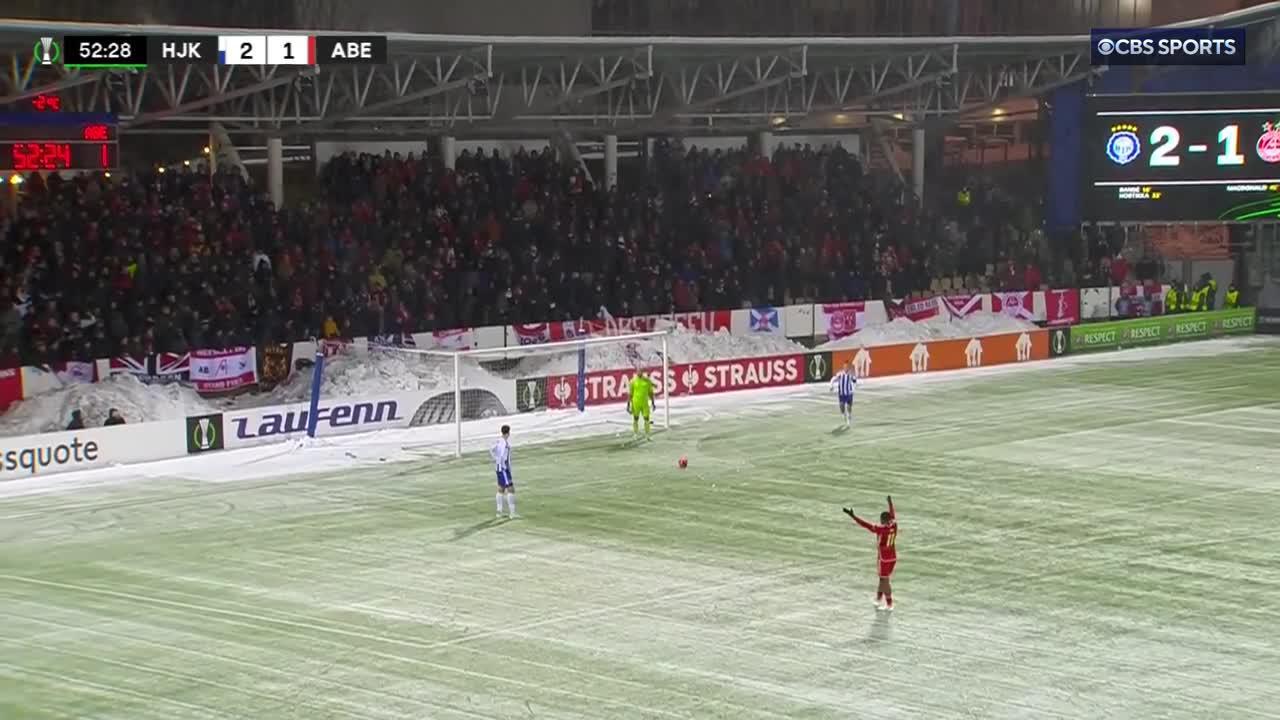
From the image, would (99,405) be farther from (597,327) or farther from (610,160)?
(610,160)

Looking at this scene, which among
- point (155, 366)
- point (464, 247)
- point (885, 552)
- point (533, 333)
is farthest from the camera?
point (464, 247)

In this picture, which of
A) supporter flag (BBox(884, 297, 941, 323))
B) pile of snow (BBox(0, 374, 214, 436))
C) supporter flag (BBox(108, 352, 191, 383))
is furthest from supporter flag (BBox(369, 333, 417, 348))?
supporter flag (BBox(884, 297, 941, 323))

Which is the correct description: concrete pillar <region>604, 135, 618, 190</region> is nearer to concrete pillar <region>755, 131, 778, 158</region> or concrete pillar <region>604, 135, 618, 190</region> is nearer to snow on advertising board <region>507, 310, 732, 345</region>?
concrete pillar <region>755, 131, 778, 158</region>

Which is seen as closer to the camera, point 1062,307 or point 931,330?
point 931,330

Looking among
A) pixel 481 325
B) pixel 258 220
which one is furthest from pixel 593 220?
pixel 258 220

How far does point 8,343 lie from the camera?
36.4 m

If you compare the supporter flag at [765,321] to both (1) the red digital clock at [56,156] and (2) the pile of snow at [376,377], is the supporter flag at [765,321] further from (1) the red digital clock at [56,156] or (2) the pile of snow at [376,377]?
(1) the red digital clock at [56,156]

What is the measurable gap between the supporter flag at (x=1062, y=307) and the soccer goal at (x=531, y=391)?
1684 centimetres

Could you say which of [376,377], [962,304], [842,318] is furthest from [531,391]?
[962,304]

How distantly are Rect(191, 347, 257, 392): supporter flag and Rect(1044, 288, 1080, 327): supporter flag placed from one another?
27.4 m

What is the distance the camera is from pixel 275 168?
46.4m

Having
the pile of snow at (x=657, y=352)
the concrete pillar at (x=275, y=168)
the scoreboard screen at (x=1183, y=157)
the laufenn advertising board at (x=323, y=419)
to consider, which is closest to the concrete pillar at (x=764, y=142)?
the pile of snow at (x=657, y=352)

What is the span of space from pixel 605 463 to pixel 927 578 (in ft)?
37.4

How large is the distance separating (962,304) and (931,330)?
2108 mm
